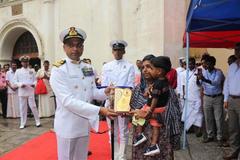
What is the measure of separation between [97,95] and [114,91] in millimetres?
245

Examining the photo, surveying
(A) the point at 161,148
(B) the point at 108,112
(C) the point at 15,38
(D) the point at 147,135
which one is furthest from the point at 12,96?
(B) the point at 108,112

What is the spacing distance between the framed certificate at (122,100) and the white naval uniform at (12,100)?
801 centimetres

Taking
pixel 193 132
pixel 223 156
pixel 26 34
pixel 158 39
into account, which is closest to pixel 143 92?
pixel 223 156

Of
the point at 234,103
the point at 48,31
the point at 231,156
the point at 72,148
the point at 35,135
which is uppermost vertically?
the point at 48,31

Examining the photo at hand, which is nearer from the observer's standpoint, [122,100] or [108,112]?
[108,112]

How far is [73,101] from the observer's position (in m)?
3.32

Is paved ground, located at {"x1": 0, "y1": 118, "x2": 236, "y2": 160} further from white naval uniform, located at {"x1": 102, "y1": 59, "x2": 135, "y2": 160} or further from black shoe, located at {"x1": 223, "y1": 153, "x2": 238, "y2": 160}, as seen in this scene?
white naval uniform, located at {"x1": 102, "y1": 59, "x2": 135, "y2": 160}

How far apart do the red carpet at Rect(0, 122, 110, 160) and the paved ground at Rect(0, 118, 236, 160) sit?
0.30 meters

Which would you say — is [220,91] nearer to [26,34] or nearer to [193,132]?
[193,132]

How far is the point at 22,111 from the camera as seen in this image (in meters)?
9.25

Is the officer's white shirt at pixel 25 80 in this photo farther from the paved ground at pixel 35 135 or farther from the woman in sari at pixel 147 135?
the woman in sari at pixel 147 135

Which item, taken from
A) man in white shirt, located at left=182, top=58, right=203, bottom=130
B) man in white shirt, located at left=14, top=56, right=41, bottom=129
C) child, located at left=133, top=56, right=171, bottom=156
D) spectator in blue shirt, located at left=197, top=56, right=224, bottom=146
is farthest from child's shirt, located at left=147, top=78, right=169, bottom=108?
man in white shirt, located at left=14, top=56, right=41, bottom=129

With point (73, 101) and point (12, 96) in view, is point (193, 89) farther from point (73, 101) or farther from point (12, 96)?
point (12, 96)

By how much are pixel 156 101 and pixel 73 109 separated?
2.75ft
